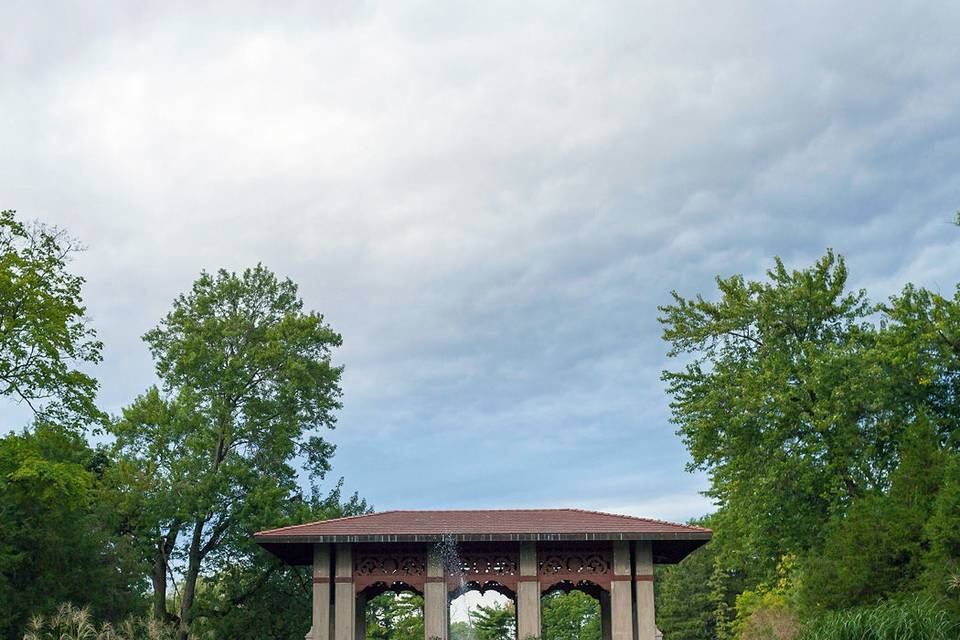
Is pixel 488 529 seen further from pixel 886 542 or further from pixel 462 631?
pixel 462 631

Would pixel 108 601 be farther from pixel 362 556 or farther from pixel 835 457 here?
pixel 835 457

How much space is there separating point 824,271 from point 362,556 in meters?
16.8

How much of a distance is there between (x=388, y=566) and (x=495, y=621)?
3549cm

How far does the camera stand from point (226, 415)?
115 feet

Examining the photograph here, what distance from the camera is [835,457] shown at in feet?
93.6

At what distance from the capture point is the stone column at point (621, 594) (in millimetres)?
23594

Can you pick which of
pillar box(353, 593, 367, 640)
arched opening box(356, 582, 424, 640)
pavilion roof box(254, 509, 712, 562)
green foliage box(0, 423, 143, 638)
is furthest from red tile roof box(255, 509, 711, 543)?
arched opening box(356, 582, 424, 640)

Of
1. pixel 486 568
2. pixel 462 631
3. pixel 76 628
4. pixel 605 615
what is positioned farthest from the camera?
pixel 462 631

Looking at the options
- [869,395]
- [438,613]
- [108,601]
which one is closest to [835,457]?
[869,395]

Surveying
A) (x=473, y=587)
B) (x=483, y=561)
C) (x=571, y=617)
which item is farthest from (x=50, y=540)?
(x=571, y=617)

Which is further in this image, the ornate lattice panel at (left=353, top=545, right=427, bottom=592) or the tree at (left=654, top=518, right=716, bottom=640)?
the tree at (left=654, top=518, right=716, bottom=640)

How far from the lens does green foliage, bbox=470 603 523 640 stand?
57.2 metres

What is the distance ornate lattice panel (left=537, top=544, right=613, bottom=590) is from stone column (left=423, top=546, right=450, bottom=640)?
94.4 inches

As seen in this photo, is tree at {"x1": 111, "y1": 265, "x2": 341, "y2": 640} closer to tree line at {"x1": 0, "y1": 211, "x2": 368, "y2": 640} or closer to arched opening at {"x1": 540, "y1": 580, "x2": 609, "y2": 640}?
tree line at {"x1": 0, "y1": 211, "x2": 368, "y2": 640}
